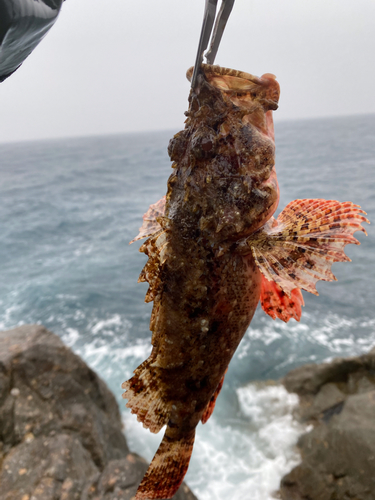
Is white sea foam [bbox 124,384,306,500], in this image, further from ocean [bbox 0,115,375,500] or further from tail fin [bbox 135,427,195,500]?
tail fin [bbox 135,427,195,500]

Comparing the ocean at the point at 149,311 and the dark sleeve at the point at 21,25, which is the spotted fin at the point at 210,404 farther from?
the ocean at the point at 149,311

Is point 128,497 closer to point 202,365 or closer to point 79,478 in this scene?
point 79,478

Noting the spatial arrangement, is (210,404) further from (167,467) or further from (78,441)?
(78,441)

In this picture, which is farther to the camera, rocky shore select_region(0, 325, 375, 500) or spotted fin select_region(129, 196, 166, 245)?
rocky shore select_region(0, 325, 375, 500)

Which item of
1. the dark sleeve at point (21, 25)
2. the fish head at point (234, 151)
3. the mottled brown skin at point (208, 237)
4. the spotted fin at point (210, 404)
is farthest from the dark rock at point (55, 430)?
the dark sleeve at point (21, 25)

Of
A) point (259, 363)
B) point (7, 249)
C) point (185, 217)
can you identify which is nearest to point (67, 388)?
point (185, 217)

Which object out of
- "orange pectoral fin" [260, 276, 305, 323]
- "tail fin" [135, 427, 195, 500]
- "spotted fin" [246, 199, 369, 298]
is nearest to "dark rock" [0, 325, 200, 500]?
"tail fin" [135, 427, 195, 500]

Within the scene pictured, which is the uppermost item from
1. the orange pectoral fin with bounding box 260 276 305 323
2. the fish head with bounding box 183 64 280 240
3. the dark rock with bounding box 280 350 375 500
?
the fish head with bounding box 183 64 280 240
